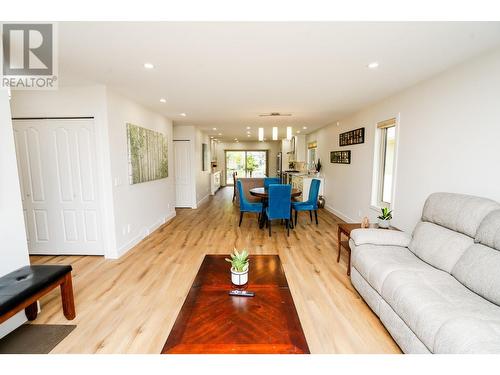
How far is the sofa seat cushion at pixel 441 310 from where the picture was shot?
122cm

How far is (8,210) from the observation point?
6.15ft

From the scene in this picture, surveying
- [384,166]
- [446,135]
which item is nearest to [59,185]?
[446,135]

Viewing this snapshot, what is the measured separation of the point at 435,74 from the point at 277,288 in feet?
9.85

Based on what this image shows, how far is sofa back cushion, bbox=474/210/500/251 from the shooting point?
5.45ft

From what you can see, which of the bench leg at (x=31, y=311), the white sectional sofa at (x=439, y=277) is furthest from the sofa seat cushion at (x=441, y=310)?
the bench leg at (x=31, y=311)

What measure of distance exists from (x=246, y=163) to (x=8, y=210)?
1124 centimetres

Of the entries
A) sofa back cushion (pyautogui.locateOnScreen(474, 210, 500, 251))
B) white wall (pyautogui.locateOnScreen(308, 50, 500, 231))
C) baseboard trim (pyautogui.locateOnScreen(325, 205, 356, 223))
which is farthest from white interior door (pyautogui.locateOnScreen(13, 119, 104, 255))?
baseboard trim (pyautogui.locateOnScreen(325, 205, 356, 223))

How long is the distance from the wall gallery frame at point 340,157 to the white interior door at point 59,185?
490 centimetres

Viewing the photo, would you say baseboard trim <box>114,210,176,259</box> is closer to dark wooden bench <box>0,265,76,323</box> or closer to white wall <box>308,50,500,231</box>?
dark wooden bench <box>0,265,76,323</box>

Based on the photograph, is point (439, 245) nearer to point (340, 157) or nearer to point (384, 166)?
point (384, 166)

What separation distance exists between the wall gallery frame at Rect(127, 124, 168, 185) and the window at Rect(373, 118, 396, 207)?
4220 millimetres

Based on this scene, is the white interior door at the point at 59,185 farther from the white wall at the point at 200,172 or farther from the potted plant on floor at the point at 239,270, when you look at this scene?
the white wall at the point at 200,172
